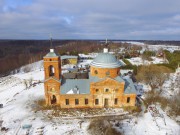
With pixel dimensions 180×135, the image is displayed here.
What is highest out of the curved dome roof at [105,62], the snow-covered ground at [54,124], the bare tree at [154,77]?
the curved dome roof at [105,62]

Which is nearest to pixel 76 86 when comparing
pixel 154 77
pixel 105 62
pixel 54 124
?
pixel 105 62

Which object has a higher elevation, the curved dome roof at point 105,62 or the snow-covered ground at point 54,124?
the curved dome roof at point 105,62

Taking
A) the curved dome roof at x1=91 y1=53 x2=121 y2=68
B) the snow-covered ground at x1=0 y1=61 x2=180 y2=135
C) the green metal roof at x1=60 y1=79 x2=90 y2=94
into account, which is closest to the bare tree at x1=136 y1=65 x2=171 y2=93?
the snow-covered ground at x1=0 y1=61 x2=180 y2=135

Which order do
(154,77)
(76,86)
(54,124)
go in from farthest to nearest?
(154,77) < (76,86) < (54,124)

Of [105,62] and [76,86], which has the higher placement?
[105,62]

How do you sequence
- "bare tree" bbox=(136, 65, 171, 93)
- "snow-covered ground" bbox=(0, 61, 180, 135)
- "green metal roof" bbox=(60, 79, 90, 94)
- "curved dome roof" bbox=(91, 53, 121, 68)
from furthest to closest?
1. "bare tree" bbox=(136, 65, 171, 93)
2. "curved dome roof" bbox=(91, 53, 121, 68)
3. "green metal roof" bbox=(60, 79, 90, 94)
4. "snow-covered ground" bbox=(0, 61, 180, 135)

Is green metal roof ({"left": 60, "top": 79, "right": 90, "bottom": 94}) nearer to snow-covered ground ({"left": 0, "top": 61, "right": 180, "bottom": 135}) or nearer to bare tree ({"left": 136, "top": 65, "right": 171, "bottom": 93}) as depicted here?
snow-covered ground ({"left": 0, "top": 61, "right": 180, "bottom": 135})

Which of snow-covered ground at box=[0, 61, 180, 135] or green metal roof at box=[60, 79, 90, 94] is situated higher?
green metal roof at box=[60, 79, 90, 94]

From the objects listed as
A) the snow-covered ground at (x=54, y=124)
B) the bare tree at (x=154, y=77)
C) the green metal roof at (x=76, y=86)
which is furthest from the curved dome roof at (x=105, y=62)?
the bare tree at (x=154, y=77)

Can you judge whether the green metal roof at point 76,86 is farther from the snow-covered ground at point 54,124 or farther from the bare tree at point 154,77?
the bare tree at point 154,77

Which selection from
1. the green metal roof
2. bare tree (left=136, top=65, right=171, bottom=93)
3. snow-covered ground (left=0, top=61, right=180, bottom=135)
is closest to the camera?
snow-covered ground (left=0, top=61, right=180, bottom=135)

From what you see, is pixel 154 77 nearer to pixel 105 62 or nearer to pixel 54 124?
pixel 105 62

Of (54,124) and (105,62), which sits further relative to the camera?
(105,62)
